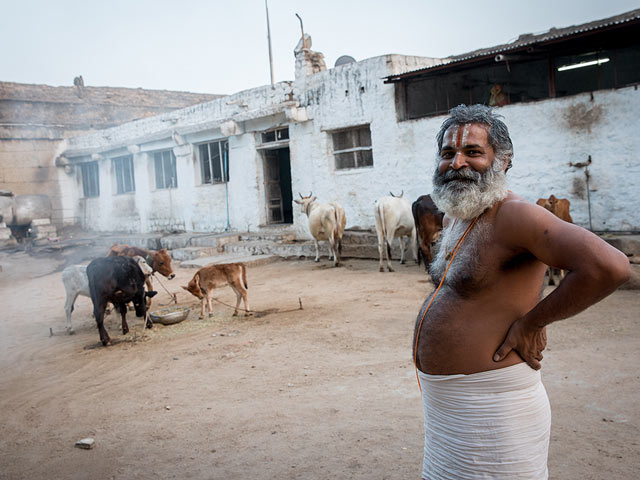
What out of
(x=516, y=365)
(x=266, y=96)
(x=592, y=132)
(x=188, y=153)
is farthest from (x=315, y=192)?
(x=516, y=365)

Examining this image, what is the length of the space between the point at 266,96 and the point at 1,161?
1182 cm

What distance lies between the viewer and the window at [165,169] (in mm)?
19281

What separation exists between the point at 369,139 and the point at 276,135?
3.15 m

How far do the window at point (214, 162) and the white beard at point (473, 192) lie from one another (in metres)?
15.4

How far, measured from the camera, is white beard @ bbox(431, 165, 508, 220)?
1.93m

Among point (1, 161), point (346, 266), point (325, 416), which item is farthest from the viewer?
point (1, 161)

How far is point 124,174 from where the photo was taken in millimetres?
21547

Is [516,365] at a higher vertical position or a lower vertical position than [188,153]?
lower

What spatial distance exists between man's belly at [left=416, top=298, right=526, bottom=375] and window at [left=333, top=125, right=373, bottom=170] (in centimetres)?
1173

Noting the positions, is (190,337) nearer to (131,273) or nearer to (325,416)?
(131,273)

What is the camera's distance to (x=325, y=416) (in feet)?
13.1

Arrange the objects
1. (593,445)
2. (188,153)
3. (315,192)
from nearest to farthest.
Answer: (593,445) < (315,192) < (188,153)

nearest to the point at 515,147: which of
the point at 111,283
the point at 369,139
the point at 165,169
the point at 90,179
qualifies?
the point at 369,139

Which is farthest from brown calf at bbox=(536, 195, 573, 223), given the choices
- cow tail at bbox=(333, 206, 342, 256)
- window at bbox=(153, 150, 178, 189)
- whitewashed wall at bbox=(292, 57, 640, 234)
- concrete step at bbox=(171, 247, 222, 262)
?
window at bbox=(153, 150, 178, 189)
